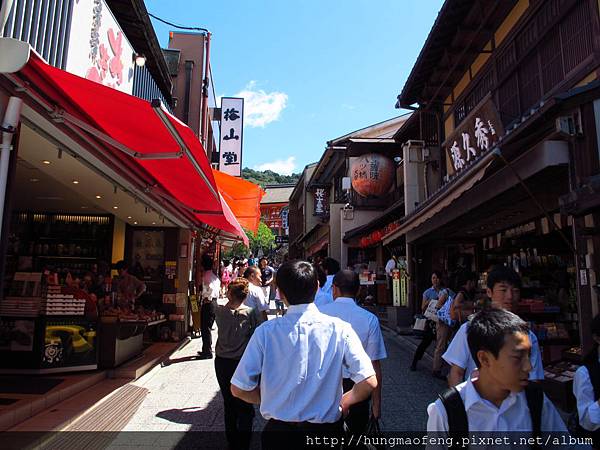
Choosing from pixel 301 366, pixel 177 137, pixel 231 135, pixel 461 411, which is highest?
pixel 231 135

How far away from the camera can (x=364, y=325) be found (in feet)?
11.9

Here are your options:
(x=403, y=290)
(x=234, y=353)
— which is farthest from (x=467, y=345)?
(x=403, y=290)

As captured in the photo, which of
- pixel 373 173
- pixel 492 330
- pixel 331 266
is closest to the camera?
pixel 492 330

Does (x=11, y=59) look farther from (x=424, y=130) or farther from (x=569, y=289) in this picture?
(x=424, y=130)

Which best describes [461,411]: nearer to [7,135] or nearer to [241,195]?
[7,135]

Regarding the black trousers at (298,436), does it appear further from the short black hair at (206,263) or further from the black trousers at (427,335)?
the short black hair at (206,263)

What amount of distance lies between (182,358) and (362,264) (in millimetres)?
12697

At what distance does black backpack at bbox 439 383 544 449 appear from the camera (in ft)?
5.93

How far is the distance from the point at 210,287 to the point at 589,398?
7.93 metres

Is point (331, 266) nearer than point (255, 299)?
No

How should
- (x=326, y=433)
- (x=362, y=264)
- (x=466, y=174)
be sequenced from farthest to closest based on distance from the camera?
(x=362, y=264) < (x=466, y=174) < (x=326, y=433)

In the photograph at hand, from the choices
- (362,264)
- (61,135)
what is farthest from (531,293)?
(362,264)

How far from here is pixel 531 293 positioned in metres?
8.98

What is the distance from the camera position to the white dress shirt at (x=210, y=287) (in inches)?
368
